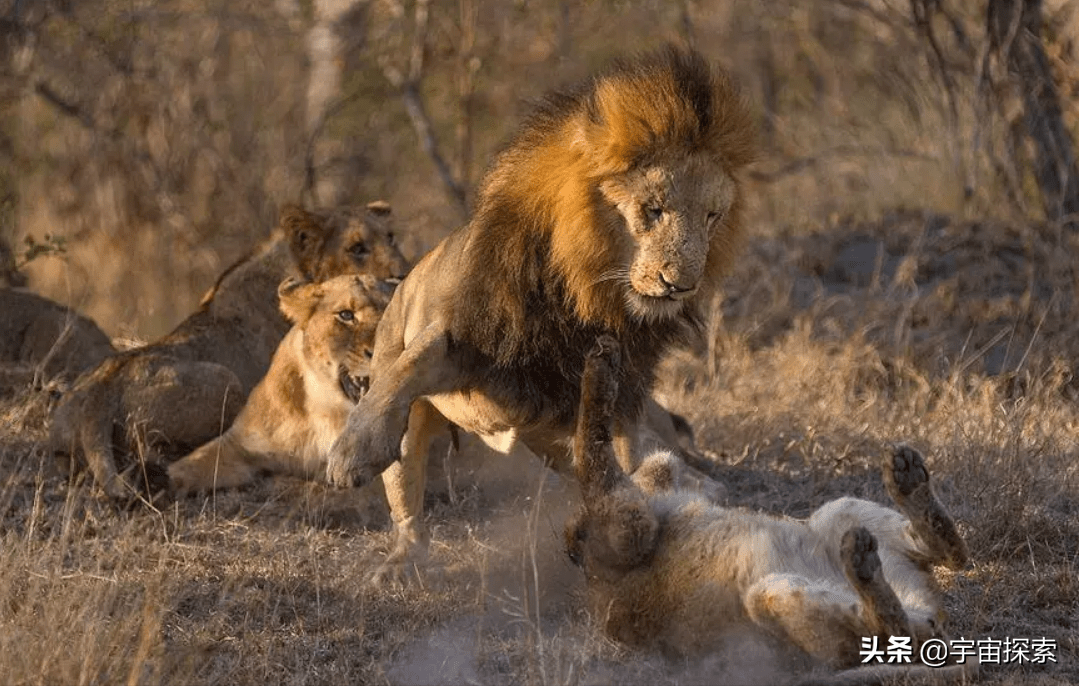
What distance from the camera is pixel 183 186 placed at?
11320 millimetres

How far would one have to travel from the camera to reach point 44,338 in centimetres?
714

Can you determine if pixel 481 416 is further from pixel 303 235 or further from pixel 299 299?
pixel 303 235

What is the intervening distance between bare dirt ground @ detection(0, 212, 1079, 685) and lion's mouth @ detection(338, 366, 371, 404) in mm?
347

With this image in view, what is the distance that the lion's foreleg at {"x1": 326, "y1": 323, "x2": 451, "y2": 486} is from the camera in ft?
14.7

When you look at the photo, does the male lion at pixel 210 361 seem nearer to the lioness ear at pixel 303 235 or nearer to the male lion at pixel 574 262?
the lioness ear at pixel 303 235

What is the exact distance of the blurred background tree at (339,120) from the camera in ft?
33.0

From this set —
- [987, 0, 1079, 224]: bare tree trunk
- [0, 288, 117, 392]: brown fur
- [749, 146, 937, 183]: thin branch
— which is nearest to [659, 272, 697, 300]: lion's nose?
[0, 288, 117, 392]: brown fur

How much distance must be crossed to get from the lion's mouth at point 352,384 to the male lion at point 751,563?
1.58 m

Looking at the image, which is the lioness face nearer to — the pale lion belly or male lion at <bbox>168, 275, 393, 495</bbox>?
the pale lion belly

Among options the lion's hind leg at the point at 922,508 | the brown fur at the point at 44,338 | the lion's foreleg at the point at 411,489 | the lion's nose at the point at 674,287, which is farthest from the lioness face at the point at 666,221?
the brown fur at the point at 44,338

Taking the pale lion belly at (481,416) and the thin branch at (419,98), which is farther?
the thin branch at (419,98)

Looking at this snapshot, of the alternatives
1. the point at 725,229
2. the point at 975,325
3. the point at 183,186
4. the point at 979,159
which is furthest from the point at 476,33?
the point at 725,229

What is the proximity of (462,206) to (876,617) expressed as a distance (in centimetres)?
756

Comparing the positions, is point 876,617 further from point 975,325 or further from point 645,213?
point 975,325
